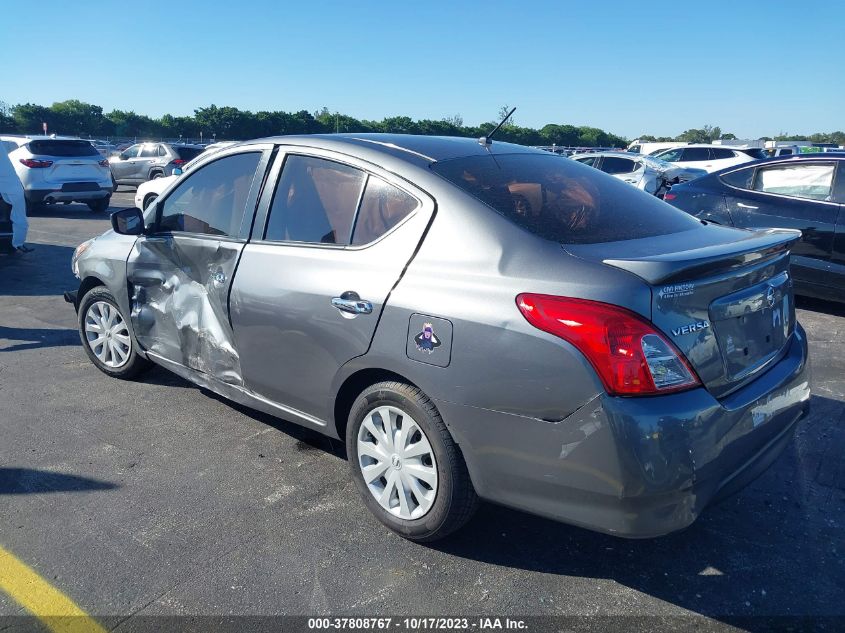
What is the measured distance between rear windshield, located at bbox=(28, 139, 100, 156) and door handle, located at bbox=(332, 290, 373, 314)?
44.7 ft

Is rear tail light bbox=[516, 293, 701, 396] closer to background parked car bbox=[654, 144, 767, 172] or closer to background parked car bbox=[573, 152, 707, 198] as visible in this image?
background parked car bbox=[573, 152, 707, 198]

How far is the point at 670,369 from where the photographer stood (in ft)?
7.75

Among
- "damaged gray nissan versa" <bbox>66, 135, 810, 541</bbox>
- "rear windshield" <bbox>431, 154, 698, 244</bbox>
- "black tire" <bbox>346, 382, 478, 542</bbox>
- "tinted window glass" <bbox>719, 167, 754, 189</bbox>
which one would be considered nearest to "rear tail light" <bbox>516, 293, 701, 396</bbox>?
"damaged gray nissan versa" <bbox>66, 135, 810, 541</bbox>

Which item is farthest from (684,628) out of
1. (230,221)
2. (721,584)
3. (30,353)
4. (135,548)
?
(30,353)

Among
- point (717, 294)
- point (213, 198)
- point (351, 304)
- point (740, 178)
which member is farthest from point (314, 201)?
point (740, 178)

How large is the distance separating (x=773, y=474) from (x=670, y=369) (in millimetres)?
1767

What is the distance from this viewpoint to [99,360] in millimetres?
4957

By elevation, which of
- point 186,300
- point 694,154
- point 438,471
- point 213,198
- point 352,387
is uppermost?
point 213,198

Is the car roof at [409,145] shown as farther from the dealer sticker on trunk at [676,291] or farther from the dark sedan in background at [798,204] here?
the dark sedan in background at [798,204]

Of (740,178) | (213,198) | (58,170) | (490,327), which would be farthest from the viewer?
(58,170)

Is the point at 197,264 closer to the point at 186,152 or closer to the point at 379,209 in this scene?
the point at 379,209

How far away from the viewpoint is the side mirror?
424 cm

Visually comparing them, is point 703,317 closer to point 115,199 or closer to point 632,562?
point 632,562

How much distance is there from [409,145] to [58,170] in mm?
13246
